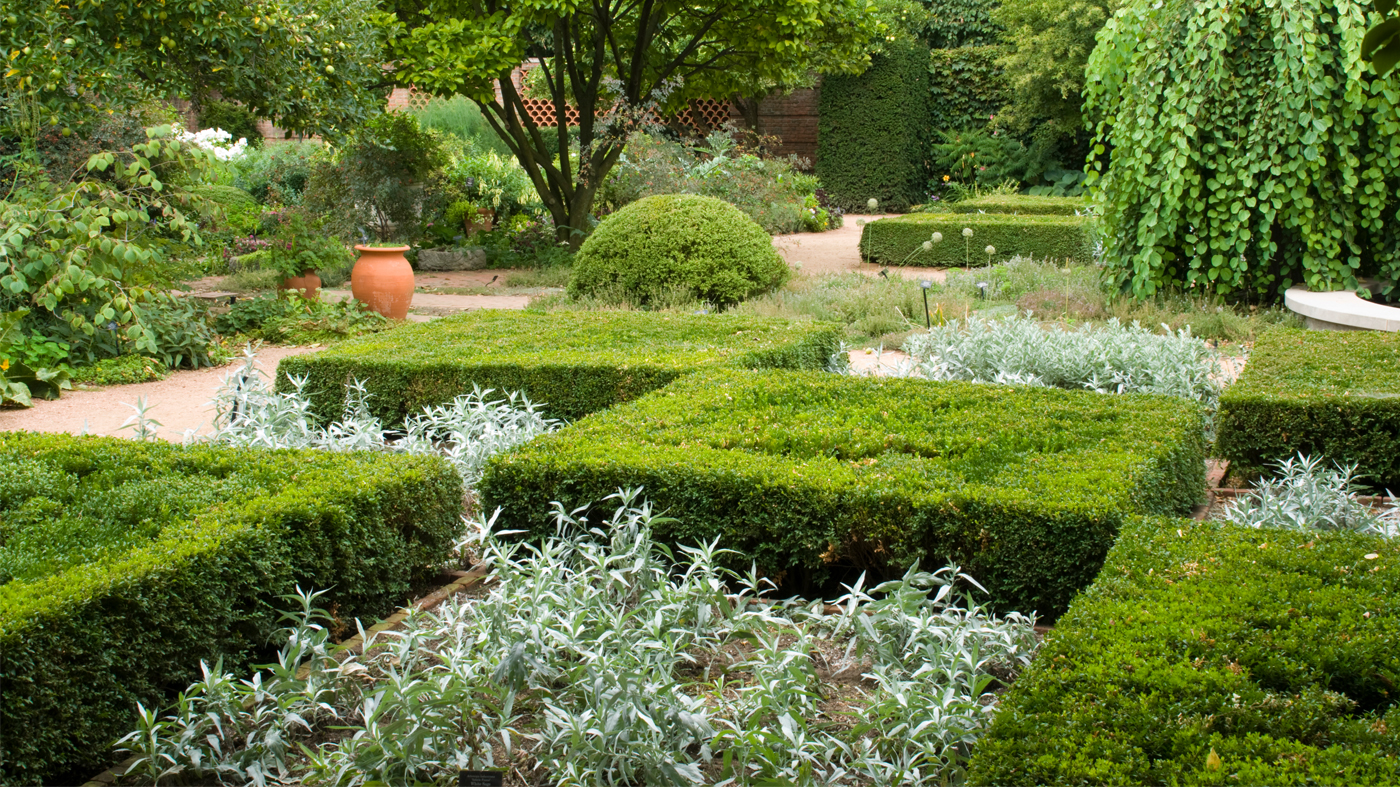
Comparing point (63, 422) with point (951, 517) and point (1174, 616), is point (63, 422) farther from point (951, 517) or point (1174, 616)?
point (1174, 616)

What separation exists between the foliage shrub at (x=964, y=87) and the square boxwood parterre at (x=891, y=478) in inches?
Result: 641

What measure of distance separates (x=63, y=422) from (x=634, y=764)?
4.88 metres

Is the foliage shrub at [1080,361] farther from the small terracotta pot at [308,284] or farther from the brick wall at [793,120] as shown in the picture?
the brick wall at [793,120]

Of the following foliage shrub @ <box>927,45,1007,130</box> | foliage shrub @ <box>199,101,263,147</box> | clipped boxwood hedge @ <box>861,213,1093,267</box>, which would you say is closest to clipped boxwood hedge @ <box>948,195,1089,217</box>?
clipped boxwood hedge @ <box>861,213,1093,267</box>

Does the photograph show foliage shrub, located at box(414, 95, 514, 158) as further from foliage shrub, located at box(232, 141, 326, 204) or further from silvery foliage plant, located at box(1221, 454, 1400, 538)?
silvery foliage plant, located at box(1221, 454, 1400, 538)

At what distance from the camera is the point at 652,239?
846 cm

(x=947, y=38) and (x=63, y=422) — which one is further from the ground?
(x=947, y=38)

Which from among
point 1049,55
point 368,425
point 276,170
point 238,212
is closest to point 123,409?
point 368,425

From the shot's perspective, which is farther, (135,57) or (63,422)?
(135,57)

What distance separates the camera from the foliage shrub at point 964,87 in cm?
1889

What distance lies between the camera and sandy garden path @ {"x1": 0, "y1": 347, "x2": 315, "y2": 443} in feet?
17.8

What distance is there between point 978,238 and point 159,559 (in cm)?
1087

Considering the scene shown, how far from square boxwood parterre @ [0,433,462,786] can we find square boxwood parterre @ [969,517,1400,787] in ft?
5.85

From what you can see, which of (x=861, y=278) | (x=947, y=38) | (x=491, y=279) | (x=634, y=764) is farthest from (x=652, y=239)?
(x=947, y=38)
